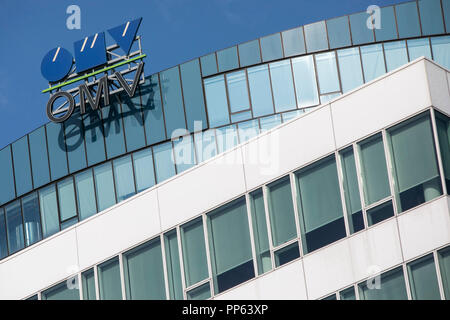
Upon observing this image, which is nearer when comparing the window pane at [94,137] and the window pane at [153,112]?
the window pane at [153,112]

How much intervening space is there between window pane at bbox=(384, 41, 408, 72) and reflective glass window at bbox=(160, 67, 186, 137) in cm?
1016

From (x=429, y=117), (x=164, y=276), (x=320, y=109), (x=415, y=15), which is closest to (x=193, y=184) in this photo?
(x=164, y=276)

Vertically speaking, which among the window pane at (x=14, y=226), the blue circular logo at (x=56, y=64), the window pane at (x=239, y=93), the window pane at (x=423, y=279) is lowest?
the window pane at (x=423, y=279)

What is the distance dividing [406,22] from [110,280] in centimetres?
2363

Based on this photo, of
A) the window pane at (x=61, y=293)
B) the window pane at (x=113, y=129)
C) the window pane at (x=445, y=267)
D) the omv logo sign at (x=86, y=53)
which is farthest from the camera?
the window pane at (x=113, y=129)

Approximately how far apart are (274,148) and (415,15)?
22773 millimetres

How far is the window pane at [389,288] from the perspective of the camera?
21.0 meters

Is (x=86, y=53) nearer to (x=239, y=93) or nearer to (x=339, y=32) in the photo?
(x=239, y=93)

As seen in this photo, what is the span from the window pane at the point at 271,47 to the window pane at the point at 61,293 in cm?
1962

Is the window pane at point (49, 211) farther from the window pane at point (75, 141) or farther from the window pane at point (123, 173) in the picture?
the window pane at point (123, 173)

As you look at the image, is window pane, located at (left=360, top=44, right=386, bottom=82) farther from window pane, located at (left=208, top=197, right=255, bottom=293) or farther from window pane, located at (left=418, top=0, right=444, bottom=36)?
window pane, located at (left=208, top=197, right=255, bottom=293)

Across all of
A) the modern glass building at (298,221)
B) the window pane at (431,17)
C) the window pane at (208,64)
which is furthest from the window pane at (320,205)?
the window pane at (431,17)
